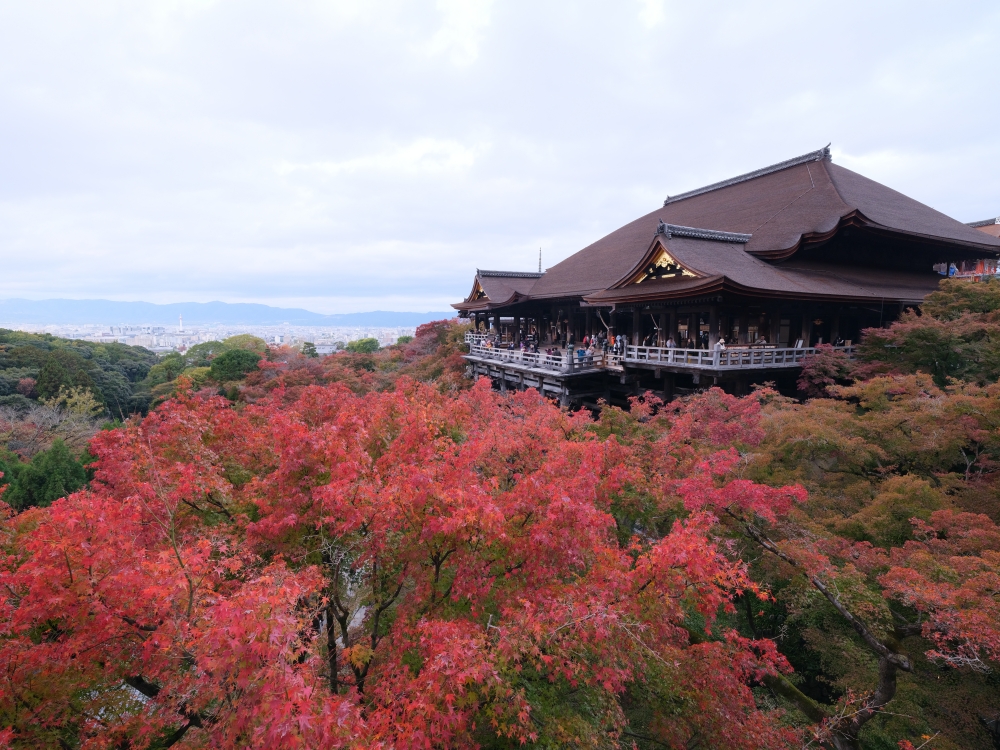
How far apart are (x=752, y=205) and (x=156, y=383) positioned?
5717 cm

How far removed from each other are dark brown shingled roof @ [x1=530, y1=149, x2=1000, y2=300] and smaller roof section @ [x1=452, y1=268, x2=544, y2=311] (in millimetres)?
1282

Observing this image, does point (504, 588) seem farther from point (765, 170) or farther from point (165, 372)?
point (165, 372)

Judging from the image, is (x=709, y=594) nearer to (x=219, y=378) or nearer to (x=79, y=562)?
(x=79, y=562)

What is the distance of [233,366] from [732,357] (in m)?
32.0

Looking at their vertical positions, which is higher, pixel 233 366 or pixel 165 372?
pixel 233 366

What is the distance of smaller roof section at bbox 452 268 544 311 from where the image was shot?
27.0m

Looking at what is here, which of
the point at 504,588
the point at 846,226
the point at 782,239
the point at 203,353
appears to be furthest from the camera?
the point at 203,353

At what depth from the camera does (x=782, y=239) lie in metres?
18.5

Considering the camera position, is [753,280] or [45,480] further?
[45,480]

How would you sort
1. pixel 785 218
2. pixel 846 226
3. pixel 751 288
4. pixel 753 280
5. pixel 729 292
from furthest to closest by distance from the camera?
pixel 785 218, pixel 846 226, pixel 753 280, pixel 729 292, pixel 751 288

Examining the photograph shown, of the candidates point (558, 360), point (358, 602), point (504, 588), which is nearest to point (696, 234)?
point (558, 360)

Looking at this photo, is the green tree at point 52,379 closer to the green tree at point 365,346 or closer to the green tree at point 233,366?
the green tree at point 233,366

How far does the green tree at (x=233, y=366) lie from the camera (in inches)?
1230

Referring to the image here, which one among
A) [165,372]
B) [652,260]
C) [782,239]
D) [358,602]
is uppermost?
[782,239]
